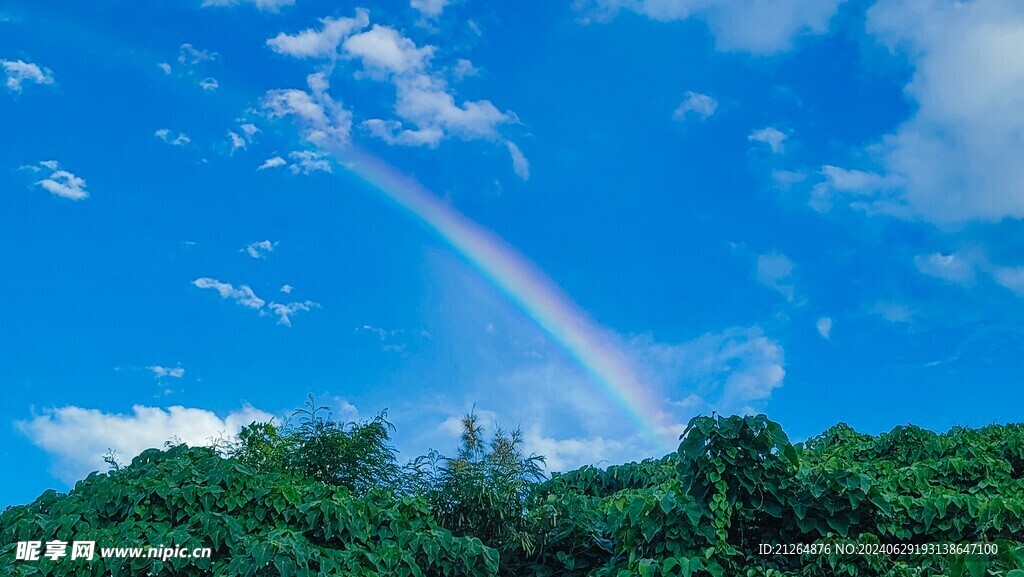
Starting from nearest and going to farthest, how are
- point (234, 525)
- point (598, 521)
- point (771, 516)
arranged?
point (771, 516), point (234, 525), point (598, 521)

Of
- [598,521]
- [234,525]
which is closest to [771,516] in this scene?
[598,521]

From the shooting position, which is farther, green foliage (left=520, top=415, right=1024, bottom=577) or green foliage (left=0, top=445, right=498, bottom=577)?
green foliage (left=0, top=445, right=498, bottom=577)

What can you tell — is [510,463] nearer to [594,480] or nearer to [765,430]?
[765,430]

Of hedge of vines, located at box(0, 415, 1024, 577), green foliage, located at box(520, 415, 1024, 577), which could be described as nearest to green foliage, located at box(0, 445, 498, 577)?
hedge of vines, located at box(0, 415, 1024, 577)

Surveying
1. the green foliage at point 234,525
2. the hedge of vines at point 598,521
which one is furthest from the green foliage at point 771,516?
the green foliage at point 234,525

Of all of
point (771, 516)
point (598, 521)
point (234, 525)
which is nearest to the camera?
point (771, 516)

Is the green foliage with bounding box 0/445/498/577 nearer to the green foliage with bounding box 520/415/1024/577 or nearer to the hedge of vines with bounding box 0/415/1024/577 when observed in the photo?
the hedge of vines with bounding box 0/415/1024/577

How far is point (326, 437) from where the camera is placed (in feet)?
35.3

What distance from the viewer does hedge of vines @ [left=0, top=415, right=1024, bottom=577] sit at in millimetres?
7645

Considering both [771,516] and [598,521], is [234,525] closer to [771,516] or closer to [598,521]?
[598,521]

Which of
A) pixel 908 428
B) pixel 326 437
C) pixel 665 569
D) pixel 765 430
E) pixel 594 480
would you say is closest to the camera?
pixel 665 569

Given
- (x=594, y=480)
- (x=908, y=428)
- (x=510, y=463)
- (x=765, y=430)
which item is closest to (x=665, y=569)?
(x=765, y=430)

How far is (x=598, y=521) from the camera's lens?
9.40 meters

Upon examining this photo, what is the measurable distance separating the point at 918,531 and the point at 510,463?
427 cm
